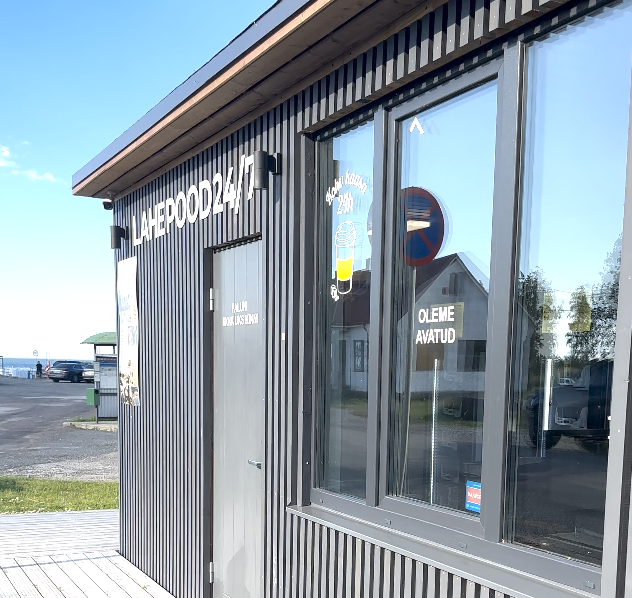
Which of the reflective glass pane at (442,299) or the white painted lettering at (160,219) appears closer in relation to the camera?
the reflective glass pane at (442,299)

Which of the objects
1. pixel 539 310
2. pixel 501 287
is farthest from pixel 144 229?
pixel 539 310

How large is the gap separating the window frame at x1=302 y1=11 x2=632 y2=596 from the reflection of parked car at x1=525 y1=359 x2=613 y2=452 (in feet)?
0.18

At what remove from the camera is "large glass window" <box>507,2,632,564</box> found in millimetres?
2010

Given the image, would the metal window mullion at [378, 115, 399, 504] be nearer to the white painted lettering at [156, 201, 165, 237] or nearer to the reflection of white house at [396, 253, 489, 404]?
the reflection of white house at [396, 253, 489, 404]

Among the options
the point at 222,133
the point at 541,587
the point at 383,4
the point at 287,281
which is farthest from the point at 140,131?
the point at 541,587

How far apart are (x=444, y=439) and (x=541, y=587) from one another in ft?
2.14

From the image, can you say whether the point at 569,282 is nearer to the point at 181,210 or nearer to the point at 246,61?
the point at 246,61

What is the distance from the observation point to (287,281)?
358 cm

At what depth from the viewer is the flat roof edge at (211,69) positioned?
9.68 ft

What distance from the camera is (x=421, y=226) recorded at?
2.76m

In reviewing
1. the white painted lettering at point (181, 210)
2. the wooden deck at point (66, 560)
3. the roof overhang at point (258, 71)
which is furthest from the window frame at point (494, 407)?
the wooden deck at point (66, 560)

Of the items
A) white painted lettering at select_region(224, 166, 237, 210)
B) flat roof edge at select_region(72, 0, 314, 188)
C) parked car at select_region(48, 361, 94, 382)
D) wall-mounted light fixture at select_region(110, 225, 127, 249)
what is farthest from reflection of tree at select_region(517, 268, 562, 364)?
parked car at select_region(48, 361, 94, 382)

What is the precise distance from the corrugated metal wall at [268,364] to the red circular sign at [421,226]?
460 millimetres

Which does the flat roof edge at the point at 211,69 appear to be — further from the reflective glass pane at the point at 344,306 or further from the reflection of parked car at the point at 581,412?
the reflection of parked car at the point at 581,412
